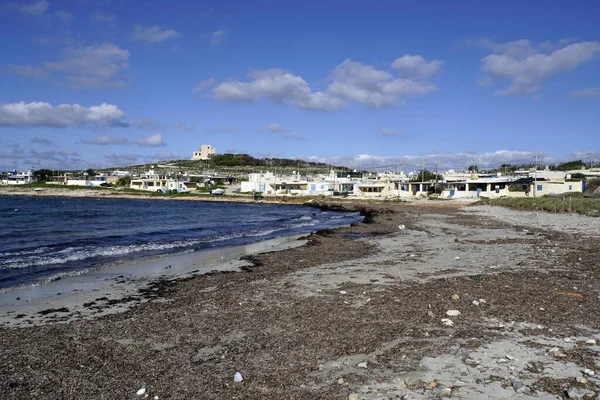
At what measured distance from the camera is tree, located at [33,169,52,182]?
163250mm

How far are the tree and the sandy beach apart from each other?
570 feet

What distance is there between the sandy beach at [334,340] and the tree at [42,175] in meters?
174

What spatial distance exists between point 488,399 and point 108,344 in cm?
630

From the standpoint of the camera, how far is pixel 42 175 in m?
165

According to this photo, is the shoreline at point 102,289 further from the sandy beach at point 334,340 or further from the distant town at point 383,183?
the distant town at point 383,183

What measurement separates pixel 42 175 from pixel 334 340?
185034mm

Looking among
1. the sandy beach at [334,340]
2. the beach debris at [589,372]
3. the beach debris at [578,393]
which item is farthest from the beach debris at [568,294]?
the beach debris at [578,393]

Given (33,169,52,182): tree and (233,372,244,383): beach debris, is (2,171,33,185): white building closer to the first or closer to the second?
(33,169,52,182): tree

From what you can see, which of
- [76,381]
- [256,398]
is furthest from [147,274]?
[256,398]

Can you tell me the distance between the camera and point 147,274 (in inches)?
640

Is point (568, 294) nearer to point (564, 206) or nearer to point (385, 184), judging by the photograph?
point (564, 206)

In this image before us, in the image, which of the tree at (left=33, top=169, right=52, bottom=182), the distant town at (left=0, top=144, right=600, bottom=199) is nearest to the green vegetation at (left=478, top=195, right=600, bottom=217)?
the distant town at (left=0, top=144, right=600, bottom=199)

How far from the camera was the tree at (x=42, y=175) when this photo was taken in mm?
163250

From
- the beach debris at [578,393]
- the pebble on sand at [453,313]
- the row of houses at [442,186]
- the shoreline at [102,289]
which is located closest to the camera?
the beach debris at [578,393]
